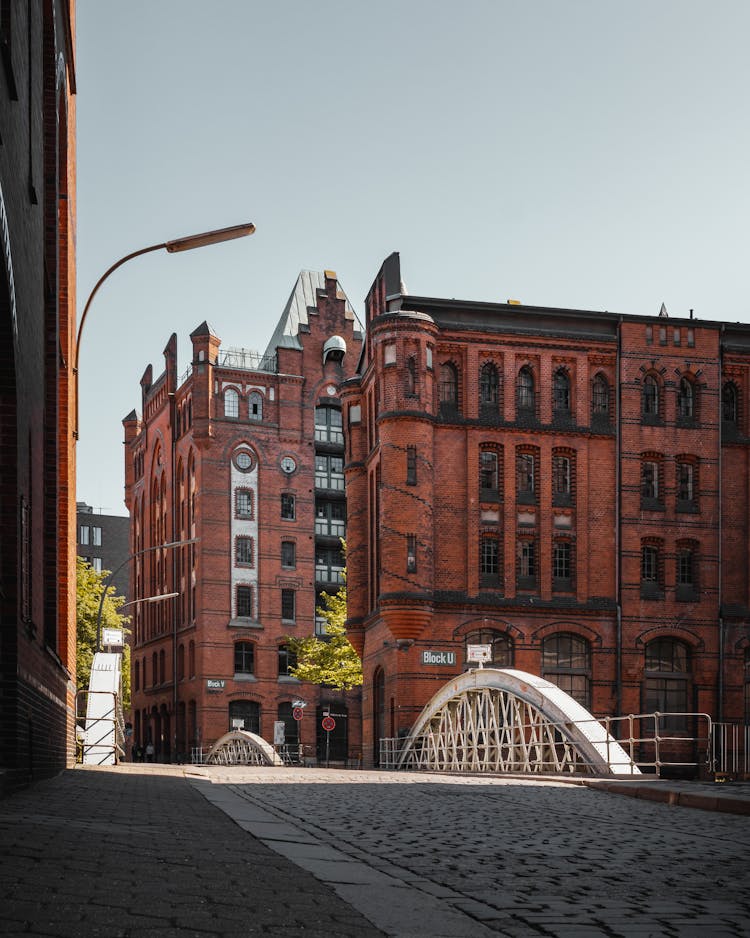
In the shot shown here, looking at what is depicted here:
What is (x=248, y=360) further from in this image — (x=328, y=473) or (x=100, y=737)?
(x=100, y=737)

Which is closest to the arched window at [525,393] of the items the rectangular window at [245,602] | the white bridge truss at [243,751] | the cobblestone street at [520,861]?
the white bridge truss at [243,751]

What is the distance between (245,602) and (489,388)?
80.2ft

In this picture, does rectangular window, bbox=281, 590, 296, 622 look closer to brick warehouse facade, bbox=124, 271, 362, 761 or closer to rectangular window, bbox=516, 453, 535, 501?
brick warehouse facade, bbox=124, 271, 362, 761

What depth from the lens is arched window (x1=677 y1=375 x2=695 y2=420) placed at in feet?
154

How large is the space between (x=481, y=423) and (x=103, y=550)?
210ft

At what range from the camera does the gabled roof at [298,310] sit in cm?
7019

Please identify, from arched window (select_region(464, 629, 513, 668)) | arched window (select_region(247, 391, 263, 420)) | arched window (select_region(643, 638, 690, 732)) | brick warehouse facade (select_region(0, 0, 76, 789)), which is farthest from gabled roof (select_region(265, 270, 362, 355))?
brick warehouse facade (select_region(0, 0, 76, 789))

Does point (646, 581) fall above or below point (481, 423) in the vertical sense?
below

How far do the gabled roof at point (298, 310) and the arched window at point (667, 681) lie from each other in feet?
99.0

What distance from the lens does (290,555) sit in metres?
67.3

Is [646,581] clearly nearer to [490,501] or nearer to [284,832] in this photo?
[490,501]

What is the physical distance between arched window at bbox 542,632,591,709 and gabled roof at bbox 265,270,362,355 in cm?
2923

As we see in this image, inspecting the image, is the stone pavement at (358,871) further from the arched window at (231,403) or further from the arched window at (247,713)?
the arched window at (231,403)

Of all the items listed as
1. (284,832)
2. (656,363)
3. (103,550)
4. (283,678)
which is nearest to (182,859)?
(284,832)
